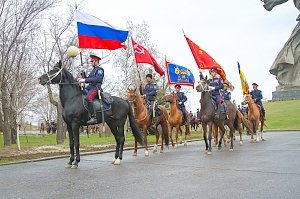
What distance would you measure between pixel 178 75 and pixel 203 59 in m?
3.26

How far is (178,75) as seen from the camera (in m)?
19.5

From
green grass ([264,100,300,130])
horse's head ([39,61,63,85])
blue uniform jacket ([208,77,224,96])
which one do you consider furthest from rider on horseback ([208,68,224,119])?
green grass ([264,100,300,130])

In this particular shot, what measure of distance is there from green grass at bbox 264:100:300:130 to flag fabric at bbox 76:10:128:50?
25765 millimetres

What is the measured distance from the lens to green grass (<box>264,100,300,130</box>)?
1514 inches

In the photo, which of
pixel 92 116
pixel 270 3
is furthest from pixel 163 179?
pixel 270 3

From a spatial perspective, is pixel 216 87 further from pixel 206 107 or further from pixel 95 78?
pixel 95 78

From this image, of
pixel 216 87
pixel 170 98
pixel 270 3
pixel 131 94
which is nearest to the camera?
pixel 131 94

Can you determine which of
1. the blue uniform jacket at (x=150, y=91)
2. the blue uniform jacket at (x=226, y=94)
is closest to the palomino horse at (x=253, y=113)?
the blue uniform jacket at (x=226, y=94)

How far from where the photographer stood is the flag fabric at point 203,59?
1620 centimetres

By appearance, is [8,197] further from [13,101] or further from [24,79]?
[24,79]

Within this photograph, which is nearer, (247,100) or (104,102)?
(104,102)

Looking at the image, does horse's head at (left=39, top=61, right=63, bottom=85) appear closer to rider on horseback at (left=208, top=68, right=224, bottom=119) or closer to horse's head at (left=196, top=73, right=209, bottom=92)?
horse's head at (left=196, top=73, right=209, bottom=92)

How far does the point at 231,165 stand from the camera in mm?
10875

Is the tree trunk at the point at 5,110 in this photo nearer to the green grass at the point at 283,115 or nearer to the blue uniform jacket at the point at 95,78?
the blue uniform jacket at the point at 95,78
